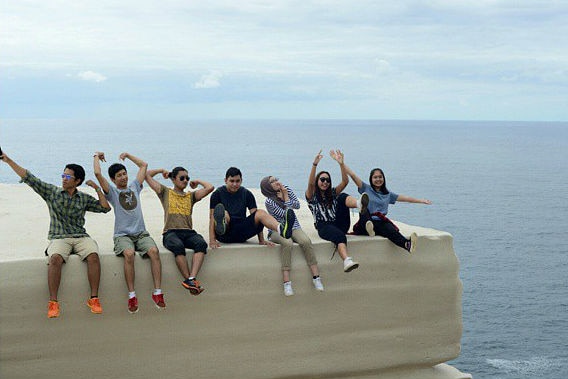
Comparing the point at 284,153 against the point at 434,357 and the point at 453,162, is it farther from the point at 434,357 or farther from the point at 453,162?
the point at 434,357

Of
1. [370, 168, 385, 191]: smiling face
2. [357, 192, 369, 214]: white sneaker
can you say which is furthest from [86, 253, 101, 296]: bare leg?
[370, 168, 385, 191]: smiling face

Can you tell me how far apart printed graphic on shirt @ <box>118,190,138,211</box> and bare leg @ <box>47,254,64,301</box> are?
0.94 meters

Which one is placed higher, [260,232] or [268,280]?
[260,232]

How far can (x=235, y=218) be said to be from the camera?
9.77 m

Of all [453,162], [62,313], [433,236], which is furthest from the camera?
[453,162]

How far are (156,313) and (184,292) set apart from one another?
0.42 metres

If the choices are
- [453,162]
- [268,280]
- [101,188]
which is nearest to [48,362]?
[101,188]

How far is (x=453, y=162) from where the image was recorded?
9925 centimetres

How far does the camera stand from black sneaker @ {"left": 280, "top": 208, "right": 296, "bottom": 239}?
9312 mm

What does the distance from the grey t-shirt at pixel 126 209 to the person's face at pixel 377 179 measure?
2959 millimetres

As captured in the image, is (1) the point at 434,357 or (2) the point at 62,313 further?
(1) the point at 434,357

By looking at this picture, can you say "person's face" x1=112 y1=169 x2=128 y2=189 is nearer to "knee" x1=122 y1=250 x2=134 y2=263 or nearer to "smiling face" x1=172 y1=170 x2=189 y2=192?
"smiling face" x1=172 y1=170 x2=189 y2=192

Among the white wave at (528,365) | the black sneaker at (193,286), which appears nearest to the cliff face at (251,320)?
the black sneaker at (193,286)

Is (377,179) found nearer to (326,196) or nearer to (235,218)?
(326,196)
